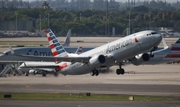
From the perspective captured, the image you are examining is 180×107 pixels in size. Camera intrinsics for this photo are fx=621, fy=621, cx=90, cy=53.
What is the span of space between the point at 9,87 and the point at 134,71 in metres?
29.2

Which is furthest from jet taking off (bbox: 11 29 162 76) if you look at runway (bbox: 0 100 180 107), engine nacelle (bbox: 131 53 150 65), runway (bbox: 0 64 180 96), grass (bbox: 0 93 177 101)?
runway (bbox: 0 100 180 107)

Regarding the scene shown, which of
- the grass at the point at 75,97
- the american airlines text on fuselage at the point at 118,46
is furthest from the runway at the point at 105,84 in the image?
the american airlines text on fuselage at the point at 118,46

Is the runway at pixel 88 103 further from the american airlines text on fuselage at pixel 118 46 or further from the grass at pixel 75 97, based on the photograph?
the american airlines text on fuselage at pixel 118 46

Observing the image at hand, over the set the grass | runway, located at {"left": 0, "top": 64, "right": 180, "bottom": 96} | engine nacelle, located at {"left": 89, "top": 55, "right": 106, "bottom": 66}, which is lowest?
runway, located at {"left": 0, "top": 64, "right": 180, "bottom": 96}

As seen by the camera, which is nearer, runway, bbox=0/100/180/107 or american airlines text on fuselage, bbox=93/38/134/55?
runway, bbox=0/100/180/107

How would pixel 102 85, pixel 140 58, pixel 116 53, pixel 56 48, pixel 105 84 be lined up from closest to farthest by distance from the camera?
pixel 116 53
pixel 140 58
pixel 102 85
pixel 105 84
pixel 56 48

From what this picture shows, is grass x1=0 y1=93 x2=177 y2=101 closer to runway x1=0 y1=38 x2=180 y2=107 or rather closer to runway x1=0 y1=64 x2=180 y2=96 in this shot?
runway x1=0 y1=38 x2=180 y2=107

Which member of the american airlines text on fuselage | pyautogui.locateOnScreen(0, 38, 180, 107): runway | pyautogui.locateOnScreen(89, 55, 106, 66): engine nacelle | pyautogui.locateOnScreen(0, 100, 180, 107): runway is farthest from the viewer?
pyautogui.locateOnScreen(89, 55, 106, 66): engine nacelle

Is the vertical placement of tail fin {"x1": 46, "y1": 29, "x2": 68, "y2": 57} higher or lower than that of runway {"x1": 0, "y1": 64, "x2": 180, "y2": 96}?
higher

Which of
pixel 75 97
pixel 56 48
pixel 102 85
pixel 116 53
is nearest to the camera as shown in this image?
pixel 75 97

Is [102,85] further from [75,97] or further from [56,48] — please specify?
[75,97]

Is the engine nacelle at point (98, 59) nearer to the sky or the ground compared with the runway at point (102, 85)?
nearer to the sky

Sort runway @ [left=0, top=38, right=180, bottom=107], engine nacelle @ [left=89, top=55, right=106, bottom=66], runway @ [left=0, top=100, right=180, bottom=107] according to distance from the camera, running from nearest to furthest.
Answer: runway @ [left=0, top=100, right=180, bottom=107] → runway @ [left=0, top=38, right=180, bottom=107] → engine nacelle @ [left=89, top=55, right=106, bottom=66]

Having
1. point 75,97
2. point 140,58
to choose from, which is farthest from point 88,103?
point 140,58
